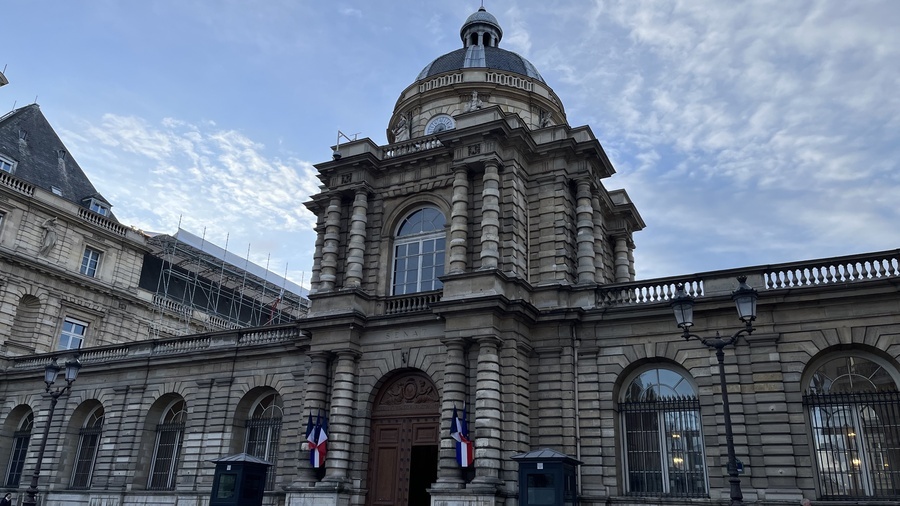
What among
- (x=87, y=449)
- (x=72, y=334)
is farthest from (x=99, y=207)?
(x=87, y=449)

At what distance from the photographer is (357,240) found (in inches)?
961

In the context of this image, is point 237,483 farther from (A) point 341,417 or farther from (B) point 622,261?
(B) point 622,261

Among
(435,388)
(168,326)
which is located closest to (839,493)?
(435,388)

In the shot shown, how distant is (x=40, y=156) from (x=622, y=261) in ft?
109

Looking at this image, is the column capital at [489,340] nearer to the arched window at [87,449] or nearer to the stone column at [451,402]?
the stone column at [451,402]

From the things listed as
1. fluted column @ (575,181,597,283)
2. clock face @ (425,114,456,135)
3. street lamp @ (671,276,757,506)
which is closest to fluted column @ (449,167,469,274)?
fluted column @ (575,181,597,283)

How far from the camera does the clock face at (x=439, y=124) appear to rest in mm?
29578

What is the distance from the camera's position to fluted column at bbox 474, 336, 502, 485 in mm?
19094

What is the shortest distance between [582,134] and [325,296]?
10242 millimetres

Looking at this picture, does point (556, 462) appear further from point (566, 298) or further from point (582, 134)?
point (582, 134)

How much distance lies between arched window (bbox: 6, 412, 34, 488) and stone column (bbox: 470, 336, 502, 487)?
76.8ft

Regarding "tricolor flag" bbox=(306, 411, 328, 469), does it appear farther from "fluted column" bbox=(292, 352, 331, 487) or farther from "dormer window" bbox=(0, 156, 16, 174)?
"dormer window" bbox=(0, 156, 16, 174)

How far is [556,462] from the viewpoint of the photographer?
17.1 meters

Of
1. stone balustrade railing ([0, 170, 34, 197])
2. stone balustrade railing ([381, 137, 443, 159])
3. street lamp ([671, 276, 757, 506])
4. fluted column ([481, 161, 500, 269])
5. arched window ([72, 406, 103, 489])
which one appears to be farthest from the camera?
stone balustrade railing ([0, 170, 34, 197])
